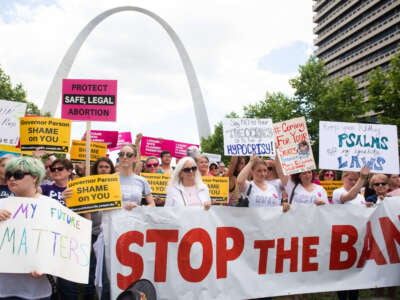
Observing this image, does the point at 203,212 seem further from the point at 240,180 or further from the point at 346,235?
the point at 346,235

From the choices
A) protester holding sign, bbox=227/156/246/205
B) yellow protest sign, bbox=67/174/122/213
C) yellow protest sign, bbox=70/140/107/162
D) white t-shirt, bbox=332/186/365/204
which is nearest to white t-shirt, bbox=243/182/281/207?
protester holding sign, bbox=227/156/246/205

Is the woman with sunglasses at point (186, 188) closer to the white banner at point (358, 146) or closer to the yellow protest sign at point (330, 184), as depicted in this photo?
the white banner at point (358, 146)

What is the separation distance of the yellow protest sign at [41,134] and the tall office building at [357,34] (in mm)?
67375

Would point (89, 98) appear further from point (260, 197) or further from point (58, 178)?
point (260, 197)

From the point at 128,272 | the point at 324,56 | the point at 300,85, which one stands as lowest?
the point at 128,272

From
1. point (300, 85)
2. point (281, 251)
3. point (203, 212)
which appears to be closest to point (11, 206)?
point (203, 212)

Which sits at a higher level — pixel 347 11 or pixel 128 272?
pixel 347 11

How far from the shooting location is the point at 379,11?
6962 centimetres

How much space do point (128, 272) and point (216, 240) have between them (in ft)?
3.53

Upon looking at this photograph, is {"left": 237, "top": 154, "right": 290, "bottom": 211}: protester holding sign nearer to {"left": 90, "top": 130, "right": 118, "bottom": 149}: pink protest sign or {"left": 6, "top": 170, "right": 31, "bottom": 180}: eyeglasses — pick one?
{"left": 6, "top": 170, "right": 31, "bottom": 180}: eyeglasses

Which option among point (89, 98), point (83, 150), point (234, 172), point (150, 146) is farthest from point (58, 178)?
point (150, 146)

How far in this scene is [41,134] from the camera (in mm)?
6609

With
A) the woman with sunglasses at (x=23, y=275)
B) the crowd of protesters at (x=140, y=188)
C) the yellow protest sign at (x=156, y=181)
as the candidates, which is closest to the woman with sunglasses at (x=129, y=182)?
the crowd of protesters at (x=140, y=188)

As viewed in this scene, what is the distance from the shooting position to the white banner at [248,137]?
600cm
